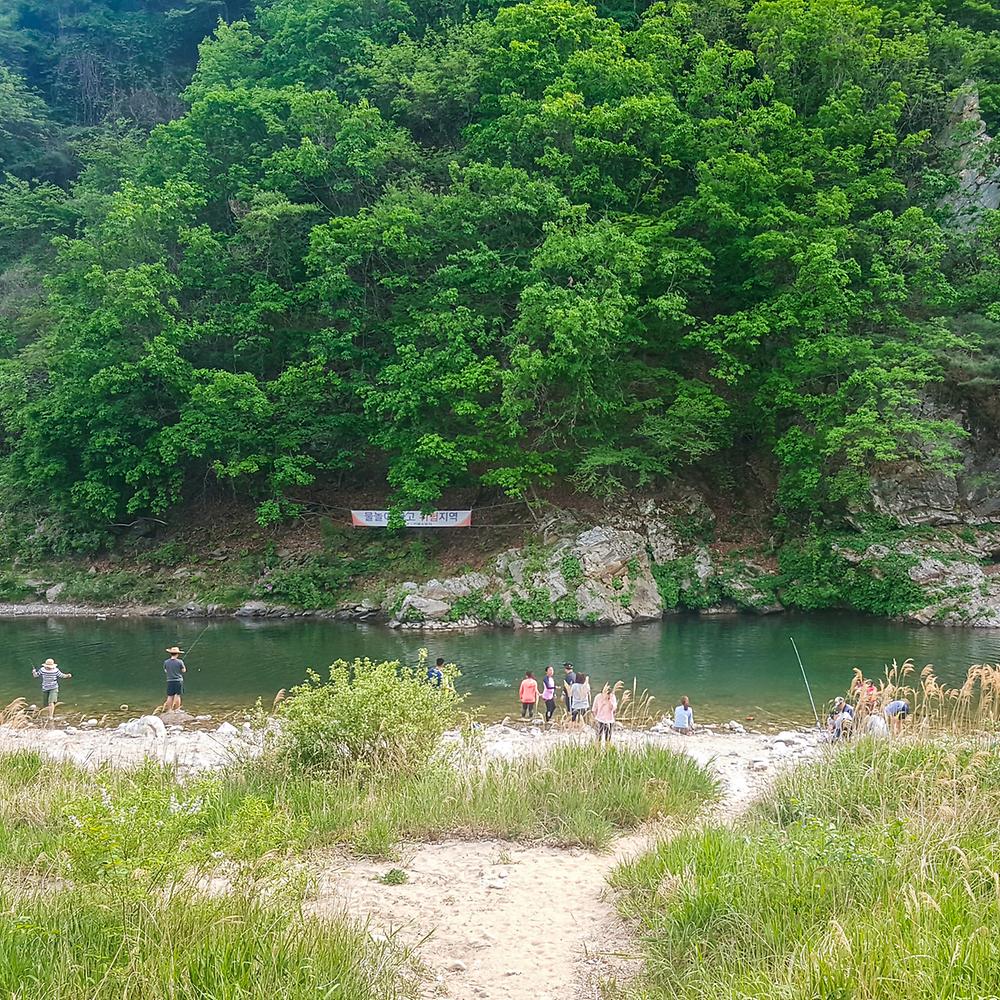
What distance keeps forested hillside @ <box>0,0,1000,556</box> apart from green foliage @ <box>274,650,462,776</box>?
16678mm

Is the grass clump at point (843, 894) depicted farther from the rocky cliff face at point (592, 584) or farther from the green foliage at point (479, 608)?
the green foliage at point (479, 608)

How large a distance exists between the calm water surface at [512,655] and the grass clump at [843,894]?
29.4 ft

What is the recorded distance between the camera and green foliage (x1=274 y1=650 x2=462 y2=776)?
8836 mm

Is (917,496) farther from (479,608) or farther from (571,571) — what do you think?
(479,608)

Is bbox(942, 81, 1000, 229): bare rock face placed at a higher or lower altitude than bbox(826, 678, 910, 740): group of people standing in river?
higher

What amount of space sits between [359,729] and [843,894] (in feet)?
18.0

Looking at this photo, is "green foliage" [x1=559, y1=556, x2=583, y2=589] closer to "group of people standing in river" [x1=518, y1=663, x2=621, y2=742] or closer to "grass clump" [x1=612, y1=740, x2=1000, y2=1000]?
"group of people standing in river" [x1=518, y1=663, x2=621, y2=742]

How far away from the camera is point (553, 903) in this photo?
21.4 feet

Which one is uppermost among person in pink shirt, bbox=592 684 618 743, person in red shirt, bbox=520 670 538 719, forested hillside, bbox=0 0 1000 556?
forested hillside, bbox=0 0 1000 556

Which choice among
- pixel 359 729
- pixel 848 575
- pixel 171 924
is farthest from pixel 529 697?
pixel 848 575

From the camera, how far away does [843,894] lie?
4.89 metres

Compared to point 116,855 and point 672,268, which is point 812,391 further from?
point 116,855

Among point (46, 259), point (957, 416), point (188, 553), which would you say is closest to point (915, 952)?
point (957, 416)

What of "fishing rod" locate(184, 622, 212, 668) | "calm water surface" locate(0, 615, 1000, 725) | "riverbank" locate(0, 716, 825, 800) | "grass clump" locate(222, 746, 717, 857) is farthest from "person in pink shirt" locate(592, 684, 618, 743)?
"fishing rod" locate(184, 622, 212, 668)
